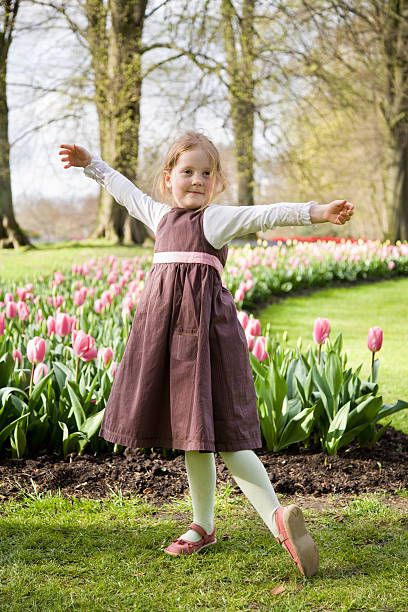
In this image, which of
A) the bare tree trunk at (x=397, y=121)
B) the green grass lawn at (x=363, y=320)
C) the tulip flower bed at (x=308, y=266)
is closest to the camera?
the green grass lawn at (x=363, y=320)

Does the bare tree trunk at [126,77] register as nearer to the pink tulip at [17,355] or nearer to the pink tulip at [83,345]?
the pink tulip at [17,355]

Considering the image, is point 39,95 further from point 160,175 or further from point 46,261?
point 160,175

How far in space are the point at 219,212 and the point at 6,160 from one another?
13.4m

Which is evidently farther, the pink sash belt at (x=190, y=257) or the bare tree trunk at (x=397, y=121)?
the bare tree trunk at (x=397, y=121)

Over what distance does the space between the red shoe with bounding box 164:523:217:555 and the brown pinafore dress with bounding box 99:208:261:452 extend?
1.21 ft

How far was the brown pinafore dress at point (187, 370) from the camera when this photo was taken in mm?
2137

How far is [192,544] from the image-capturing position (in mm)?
2287

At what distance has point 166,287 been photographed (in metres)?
2.23

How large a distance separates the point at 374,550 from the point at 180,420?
85 centimetres

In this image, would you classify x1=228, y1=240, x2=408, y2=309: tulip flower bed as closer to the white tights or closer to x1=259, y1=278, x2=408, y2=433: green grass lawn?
x1=259, y1=278, x2=408, y2=433: green grass lawn

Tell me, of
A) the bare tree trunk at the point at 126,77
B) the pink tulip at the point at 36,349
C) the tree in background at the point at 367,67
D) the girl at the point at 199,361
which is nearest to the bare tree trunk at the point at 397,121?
the tree in background at the point at 367,67

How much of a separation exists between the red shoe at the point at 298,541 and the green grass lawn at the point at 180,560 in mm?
53

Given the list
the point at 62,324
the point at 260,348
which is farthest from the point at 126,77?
the point at 260,348

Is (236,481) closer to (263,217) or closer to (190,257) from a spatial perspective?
(190,257)
